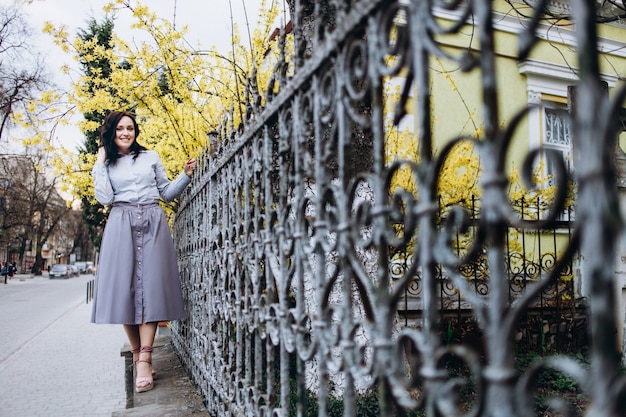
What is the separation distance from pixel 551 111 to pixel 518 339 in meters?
5.29

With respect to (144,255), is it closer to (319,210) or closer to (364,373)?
(319,210)

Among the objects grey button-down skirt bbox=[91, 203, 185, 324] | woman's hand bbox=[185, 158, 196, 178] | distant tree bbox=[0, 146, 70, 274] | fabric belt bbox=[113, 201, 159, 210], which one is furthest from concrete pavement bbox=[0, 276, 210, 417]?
distant tree bbox=[0, 146, 70, 274]

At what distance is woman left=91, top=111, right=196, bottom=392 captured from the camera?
3.50 meters

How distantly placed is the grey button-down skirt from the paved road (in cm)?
180

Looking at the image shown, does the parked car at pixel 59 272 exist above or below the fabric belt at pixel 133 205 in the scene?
below

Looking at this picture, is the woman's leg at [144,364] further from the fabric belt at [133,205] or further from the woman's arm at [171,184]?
the woman's arm at [171,184]

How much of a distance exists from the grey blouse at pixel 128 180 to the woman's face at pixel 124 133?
0.09 meters

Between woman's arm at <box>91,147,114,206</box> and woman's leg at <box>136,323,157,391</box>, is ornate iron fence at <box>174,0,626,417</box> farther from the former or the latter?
woman's arm at <box>91,147,114,206</box>

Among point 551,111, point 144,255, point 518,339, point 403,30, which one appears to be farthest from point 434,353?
point 551,111

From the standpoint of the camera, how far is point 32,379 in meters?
6.12

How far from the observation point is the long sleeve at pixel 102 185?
3.67 metres

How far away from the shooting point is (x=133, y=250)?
3.61 meters

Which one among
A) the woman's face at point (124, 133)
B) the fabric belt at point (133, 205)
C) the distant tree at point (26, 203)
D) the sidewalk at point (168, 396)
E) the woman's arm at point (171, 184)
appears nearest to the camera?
the sidewalk at point (168, 396)

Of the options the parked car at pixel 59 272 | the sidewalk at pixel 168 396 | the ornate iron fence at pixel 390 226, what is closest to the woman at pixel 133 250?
the sidewalk at pixel 168 396
